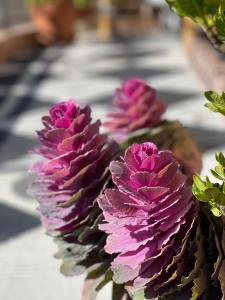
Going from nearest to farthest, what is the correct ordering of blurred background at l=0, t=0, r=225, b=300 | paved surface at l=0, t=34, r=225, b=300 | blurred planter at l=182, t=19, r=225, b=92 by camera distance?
paved surface at l=0, t=34, r=225, b=300, blurred background at l=0, t=0, r=225, b=300, blurred planter at l=182, t=19, r=225, b=92

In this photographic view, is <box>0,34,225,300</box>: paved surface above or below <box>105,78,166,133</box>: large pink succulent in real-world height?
below

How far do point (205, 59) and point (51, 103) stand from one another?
145 cm

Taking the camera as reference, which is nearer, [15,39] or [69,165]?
[69,165]

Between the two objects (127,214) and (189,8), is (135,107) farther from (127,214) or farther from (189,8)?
(127,214)

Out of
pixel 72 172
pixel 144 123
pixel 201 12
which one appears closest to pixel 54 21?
pixel 144 123

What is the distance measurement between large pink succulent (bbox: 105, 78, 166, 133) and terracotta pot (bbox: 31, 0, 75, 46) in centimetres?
896

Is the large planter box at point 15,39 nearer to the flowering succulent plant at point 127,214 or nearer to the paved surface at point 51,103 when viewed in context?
the paved surface at point 51,103

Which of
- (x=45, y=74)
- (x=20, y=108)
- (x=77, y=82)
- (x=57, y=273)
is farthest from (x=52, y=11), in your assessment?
(x=57, y=273)

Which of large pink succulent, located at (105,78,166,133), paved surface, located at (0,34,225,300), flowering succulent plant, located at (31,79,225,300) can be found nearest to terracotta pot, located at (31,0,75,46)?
paved surface, located at (0,34,225,300)

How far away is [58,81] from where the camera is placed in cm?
688

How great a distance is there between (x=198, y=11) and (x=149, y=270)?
732mm

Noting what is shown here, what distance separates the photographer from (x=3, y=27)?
419 inches

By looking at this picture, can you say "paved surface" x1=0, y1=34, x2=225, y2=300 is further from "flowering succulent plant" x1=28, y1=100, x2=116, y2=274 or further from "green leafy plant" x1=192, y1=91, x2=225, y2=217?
"green leafy plant" x1=192, y1=91, x2=225, y2=217

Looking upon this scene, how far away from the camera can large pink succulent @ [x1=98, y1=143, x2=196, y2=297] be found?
1293mm
